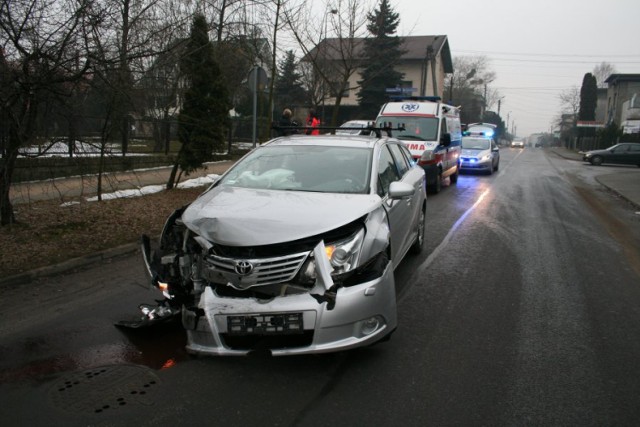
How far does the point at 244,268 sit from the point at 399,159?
11.5 feet

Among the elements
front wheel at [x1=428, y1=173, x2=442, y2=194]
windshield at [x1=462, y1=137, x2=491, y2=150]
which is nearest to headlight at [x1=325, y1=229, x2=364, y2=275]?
front wheel at [x1=428, y1=173, x2=442, y2=194]

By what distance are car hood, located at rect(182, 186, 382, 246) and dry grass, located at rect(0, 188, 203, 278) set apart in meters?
3.06

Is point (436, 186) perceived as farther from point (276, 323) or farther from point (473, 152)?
point (276, 323)

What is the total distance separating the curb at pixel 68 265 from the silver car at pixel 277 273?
2142mm

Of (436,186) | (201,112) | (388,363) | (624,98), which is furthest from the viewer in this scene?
(624,98)

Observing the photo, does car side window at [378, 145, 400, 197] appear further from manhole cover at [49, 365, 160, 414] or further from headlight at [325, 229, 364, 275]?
manhole cover at [49, 365, 160, 414]

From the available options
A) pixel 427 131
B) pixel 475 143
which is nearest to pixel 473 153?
pixel 475 143

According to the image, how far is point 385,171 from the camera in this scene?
552 centimetres

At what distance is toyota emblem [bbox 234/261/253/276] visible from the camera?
141 inches

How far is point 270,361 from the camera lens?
3910 mm

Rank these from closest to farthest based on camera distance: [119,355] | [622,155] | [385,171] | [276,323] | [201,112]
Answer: [276,323] → [119,355] → [385,171] → [201,112] → [622,155]

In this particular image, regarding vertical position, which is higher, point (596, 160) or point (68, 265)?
point (596, 160)

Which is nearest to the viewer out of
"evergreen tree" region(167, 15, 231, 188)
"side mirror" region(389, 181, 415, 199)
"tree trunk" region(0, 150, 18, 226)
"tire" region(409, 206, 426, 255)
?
"side mirror" region(389, 181, 415, 199)

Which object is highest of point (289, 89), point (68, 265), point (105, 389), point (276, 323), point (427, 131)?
point (289, 89)
